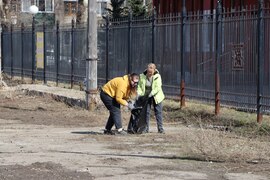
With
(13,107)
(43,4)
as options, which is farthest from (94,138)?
(43,4)

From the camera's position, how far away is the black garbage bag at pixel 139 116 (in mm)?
14344

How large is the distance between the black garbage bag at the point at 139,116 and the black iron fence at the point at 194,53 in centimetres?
238

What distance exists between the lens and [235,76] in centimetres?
1591

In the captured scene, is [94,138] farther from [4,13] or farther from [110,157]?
[4,13]

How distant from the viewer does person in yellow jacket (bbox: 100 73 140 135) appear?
559 inches

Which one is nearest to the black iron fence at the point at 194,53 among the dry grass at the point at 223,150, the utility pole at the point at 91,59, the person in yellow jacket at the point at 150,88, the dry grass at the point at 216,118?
the dry grass at the point at 216,118

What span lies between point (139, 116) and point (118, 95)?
0.63m

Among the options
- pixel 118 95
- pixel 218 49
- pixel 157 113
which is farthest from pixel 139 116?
pixel 218 49

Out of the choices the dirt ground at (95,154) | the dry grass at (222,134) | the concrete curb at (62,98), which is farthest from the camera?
the concrete curb at (62,98)

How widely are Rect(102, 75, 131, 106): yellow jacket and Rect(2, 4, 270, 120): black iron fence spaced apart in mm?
2783

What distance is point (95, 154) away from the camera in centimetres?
1153

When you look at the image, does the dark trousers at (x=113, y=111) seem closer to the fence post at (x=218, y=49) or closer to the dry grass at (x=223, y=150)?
the dry grass at (x=223, y=150)

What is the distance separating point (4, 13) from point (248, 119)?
2810 centimetres

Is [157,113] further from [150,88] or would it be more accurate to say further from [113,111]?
[113,111]
